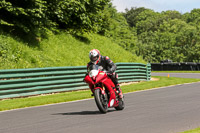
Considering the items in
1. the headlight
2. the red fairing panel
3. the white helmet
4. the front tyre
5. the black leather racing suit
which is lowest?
the front tyre

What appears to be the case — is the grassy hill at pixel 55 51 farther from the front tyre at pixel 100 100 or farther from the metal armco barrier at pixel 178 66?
the metal armco barrier at pixel 178 66

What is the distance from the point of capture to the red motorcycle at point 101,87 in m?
8.54

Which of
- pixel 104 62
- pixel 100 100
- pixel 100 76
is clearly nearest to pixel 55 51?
pixel 104 62

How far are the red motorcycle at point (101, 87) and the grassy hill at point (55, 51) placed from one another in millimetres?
9943

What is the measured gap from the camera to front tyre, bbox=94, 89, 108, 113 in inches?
332

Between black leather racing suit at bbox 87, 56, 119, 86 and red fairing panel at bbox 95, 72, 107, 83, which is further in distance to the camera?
black leather racing suit at bbox 87, 56, 119, 86

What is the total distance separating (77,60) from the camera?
966 inches

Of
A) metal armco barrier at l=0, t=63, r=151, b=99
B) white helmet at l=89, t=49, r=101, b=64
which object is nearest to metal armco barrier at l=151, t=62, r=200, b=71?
metal armco barrier at l=0, t=63, r=151, b=99

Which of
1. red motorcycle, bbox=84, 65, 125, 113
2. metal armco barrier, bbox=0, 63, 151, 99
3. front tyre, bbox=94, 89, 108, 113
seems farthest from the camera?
metal armco barrier, bbox=0, 63, 151, 99

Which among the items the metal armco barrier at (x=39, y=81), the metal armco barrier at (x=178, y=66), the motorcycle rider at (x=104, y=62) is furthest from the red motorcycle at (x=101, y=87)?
the metal armco barrier at (x=178, y=66)

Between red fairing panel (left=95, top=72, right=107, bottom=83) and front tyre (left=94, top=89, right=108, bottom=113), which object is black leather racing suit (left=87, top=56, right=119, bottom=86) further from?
front tyre (left=94, top=89, right=108, bottom=113)

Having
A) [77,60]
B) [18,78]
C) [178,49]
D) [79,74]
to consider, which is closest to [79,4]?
[77,60]

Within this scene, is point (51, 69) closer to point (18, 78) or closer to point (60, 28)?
point (18, 78)

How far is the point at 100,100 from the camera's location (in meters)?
8.55
